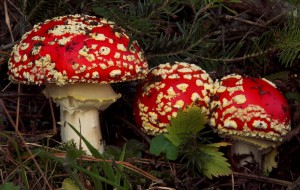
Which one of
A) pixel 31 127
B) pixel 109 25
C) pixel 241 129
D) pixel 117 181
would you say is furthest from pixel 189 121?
pixel 31 127

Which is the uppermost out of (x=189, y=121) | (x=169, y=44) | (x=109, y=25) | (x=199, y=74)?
(x=109, y=25)

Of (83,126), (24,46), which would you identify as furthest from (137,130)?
(24,46)

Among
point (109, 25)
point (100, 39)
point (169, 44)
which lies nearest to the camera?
point (100, 39)

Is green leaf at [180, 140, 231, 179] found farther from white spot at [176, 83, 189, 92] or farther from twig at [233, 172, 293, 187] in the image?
white spot at [176, 83, 189, 92]

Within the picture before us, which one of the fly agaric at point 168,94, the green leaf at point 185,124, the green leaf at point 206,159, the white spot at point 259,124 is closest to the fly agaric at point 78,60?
the fly agaric at point 168,94

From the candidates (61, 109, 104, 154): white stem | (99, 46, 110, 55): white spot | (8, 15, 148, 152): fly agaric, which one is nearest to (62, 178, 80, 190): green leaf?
(8, 15, 148, 152): fly agaric

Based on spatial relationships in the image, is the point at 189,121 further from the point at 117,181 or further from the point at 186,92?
the point at 117,181

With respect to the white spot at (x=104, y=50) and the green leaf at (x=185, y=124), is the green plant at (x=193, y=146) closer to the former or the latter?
the green leaf at (x=185, y=124)

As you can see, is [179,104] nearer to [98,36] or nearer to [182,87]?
[182,87]

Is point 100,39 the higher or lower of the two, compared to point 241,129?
higher
